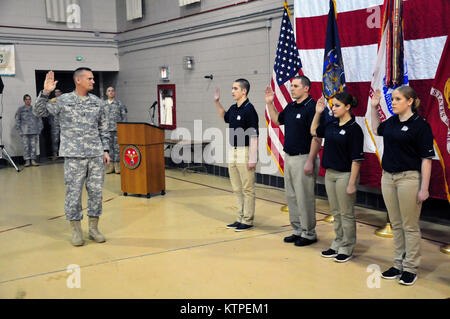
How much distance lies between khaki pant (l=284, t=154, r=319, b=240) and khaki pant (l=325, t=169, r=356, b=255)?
12.9 inches

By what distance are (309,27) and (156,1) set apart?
4.99 metres

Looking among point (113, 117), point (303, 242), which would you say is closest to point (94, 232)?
point (303, 242)

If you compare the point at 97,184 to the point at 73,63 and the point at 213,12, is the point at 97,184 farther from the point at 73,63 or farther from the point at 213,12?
the point at 73,63

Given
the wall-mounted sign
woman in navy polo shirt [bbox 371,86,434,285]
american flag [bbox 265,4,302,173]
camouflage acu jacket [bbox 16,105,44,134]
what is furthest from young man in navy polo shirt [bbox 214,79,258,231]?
the wall-mounted sign

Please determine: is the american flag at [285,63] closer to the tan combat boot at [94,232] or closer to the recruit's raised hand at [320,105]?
the recruit's raised hand at [320,105]

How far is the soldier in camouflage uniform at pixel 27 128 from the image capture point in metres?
9.91

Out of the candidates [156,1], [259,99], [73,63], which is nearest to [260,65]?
[259,99]

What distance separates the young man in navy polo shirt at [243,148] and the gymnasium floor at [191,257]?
0.28 metres

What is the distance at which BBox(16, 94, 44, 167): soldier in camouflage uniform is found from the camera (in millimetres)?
9914

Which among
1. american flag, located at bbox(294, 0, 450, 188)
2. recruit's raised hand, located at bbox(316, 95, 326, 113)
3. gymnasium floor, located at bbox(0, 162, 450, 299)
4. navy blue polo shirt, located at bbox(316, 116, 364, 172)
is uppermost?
american flag, located at bbox(294, 0, 450, 188)

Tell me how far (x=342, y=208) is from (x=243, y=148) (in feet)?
4.40

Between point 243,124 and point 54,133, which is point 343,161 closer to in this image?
point 243,124

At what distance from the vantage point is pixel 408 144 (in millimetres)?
3338

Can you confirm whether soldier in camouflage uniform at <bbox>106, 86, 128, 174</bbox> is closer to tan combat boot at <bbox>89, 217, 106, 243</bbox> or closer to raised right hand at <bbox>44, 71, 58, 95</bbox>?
tan combat boot at <bbox>89, 217, 106, 243</bbox>
